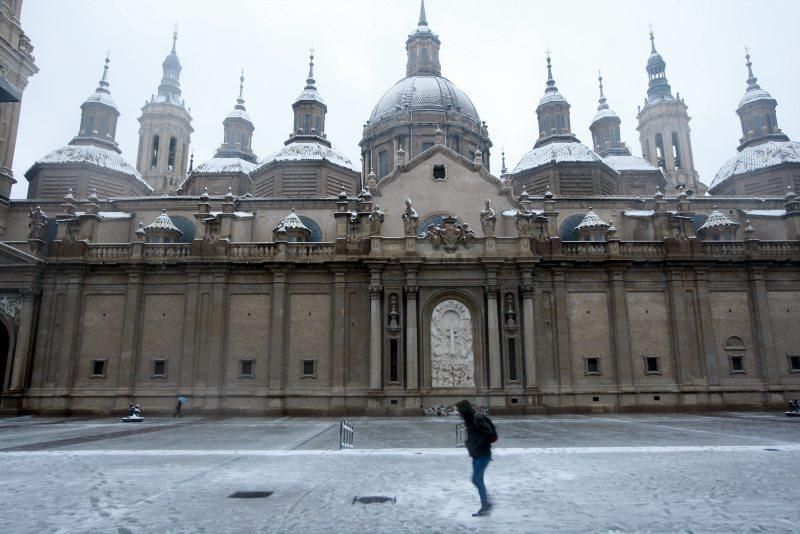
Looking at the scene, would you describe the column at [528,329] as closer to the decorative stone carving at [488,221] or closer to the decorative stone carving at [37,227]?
the decorative stone carving at [488,221]

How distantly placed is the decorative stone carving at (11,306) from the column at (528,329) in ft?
95.3

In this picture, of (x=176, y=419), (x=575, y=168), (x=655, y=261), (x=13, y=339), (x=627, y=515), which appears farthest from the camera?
(x=575, y=168)

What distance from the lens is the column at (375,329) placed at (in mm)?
32938

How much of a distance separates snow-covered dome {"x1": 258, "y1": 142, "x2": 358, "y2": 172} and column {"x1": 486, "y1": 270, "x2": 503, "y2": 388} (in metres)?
18.0

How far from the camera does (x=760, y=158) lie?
5056cm

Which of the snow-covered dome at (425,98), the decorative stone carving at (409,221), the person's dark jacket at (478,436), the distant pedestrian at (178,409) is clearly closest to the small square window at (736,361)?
the decorative stone carving at (409,221)

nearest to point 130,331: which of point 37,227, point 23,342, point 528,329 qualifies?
point 23,342

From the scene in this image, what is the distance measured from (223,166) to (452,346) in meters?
28.3

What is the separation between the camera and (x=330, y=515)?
9.05 metres

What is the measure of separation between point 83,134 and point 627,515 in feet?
182

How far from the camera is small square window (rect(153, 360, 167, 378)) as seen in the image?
33.9 meters

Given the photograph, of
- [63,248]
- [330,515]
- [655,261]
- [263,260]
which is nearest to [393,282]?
[263,260]

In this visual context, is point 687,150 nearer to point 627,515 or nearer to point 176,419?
point 176,419

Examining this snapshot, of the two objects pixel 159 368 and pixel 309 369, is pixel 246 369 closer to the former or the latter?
pixel 309 369
